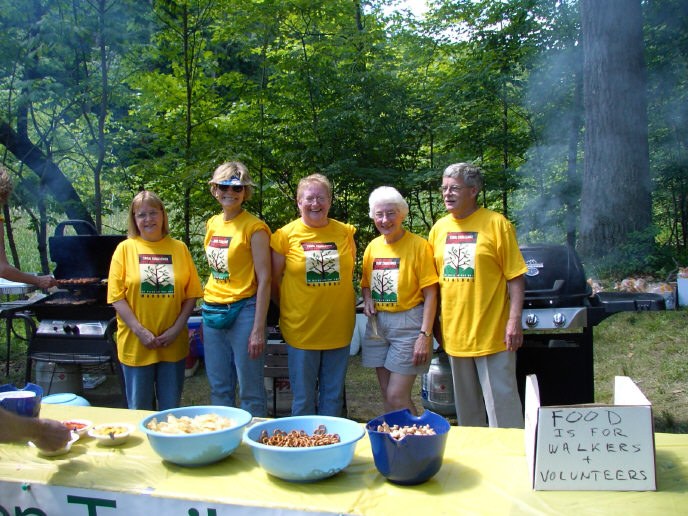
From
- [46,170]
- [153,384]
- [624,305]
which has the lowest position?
[153,384]

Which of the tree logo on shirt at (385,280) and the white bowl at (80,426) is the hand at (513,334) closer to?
the tree logo on shirt at (385,280)

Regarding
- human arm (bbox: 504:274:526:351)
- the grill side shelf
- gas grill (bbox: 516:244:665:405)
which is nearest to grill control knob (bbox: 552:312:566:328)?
gas grill (bbox: 516:244:665:405)

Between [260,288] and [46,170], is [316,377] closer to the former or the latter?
[260,288]

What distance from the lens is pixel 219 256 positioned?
10.9ft

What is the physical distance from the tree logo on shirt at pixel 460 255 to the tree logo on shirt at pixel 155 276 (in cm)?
143

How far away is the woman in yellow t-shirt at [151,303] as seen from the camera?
3.26 m

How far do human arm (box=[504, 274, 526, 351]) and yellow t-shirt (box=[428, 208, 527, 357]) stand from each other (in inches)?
1.1

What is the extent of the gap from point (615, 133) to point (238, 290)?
5624 millimetres

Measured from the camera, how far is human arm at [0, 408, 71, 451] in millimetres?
1780

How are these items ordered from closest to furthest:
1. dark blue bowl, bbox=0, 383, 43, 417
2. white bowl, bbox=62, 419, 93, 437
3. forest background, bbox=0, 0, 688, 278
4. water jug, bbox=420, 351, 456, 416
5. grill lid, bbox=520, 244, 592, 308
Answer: dark blue bowl, bbox=0, 383, 43, 417 → white bowl, bbox=62, 419, 93, 437 → grill lid, bbox=520, 244, 592, 308 → water jug, bbox=420, 351, 456, 416 → forest background, bbox=0, 0, 688, 278

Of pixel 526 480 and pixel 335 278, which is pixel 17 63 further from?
pixel 526 480

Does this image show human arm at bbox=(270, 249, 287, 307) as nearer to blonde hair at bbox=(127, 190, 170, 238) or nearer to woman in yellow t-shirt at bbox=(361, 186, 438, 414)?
woman in yellow t-shirt at bbox=(361, 186, 438, 414)

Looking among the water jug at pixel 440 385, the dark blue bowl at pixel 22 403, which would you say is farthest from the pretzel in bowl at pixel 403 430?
the water jug at pixel 440 385

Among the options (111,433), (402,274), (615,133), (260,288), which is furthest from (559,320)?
(615,133)
